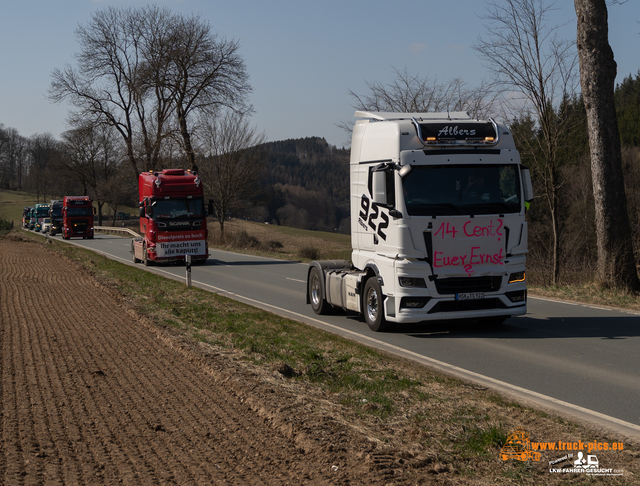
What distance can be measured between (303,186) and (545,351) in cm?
10714

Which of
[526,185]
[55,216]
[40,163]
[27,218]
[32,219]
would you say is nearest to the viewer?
[526,185]

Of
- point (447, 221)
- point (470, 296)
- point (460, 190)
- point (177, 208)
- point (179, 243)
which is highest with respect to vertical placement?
point (177, 208)

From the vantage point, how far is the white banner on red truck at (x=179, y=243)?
24688 millimetres

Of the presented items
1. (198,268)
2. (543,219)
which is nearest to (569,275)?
(198,268)

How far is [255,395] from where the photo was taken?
6.42 metres

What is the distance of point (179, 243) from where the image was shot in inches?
980

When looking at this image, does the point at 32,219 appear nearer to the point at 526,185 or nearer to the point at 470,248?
the point at 470,248

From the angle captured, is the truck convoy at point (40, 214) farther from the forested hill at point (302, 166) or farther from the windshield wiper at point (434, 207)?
the windshield wiper at point (434, 207)

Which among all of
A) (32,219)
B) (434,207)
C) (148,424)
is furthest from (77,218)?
(148,424)

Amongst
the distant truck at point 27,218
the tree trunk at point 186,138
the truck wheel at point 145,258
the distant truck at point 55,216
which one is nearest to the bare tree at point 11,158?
the distant truck at point 27,218

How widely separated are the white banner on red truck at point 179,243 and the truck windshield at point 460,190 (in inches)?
643

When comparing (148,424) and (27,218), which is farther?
(27,218)

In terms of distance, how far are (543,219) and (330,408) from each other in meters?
36.0

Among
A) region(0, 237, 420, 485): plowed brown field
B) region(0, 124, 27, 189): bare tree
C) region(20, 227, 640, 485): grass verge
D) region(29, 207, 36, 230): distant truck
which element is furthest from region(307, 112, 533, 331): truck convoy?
region(0, 124, 27, 189): bare tree
